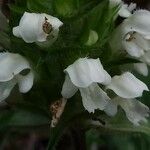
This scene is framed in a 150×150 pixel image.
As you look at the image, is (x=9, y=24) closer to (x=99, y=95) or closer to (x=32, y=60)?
(x=32, y=60)

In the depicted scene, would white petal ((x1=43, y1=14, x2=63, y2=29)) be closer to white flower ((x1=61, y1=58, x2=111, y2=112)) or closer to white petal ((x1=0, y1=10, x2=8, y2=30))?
white flower ((x1=61, y1=58, x2=111, y2=112))

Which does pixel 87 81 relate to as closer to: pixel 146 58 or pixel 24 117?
pixel 146 58

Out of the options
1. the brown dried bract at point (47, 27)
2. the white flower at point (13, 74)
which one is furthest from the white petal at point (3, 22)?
the brown dried bract at point (47, 27)

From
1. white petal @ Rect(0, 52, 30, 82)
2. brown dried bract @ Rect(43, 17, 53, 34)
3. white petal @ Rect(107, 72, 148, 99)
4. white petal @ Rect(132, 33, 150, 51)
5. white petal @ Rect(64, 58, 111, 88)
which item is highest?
brown dried bract @ Rect(43, 17, 53, 34)

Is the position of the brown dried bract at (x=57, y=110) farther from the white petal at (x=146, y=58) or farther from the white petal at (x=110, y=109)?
the white petal at (x=146, y=58)

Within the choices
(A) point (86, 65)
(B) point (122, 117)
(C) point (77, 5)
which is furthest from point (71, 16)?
(B) point (122, 117)

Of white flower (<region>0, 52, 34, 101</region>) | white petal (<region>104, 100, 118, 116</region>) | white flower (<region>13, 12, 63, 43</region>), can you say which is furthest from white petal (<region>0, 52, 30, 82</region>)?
white petal (<region>104, 100, 118, 116</region>)
